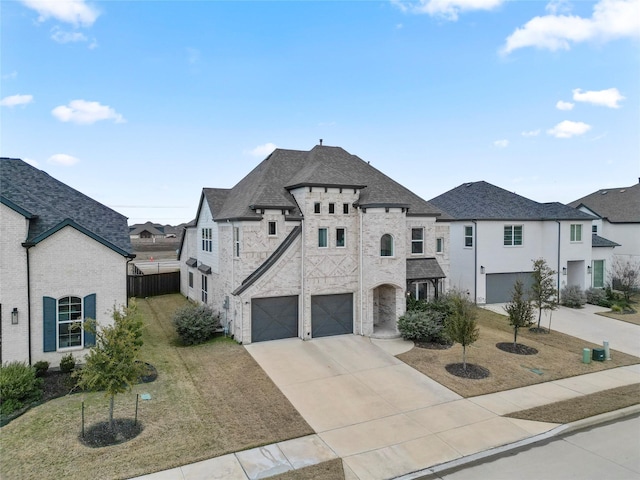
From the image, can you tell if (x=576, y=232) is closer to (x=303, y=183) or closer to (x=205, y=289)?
(x=303, y=183)

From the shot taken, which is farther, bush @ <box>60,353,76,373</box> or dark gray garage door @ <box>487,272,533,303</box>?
dark gray garage door @ <box>487,272,533,303</box>

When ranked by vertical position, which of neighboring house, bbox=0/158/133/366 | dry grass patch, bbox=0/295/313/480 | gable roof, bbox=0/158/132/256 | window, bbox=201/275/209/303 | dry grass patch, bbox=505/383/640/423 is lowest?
dry grass patch, bbox=505/383/640/423

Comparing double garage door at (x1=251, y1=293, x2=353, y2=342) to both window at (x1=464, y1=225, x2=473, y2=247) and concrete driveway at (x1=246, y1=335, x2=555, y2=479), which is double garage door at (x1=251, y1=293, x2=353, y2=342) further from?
window at (x1=464, y1=225, x2=473, y2=247)

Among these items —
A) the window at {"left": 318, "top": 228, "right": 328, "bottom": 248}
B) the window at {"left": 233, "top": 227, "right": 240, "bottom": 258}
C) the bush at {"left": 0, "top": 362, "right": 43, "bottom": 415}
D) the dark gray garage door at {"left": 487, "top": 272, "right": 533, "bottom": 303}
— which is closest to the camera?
the bush at {"left": 0, "top": 362, "right": 43, "bottom": 415}

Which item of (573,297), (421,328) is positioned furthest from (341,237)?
(573,297)

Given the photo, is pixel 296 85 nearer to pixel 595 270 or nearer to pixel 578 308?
pixel 578 308

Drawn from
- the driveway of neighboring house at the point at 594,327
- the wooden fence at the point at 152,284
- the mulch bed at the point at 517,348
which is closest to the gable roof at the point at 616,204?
the driveway of neighboring house at the point at 594,327

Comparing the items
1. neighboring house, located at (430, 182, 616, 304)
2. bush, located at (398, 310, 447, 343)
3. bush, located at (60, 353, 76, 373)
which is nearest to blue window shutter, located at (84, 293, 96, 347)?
bush, located at (60, 353, 76, 373)

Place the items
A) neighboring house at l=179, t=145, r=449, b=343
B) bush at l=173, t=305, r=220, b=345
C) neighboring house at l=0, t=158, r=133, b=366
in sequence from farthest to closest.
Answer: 1. neighboring house at l=179, t=145, r=449, b=343
2. bush at l=173, t=305, r=220, b=345
3. neighboring house at l=0, t=158, r=133, b=366
